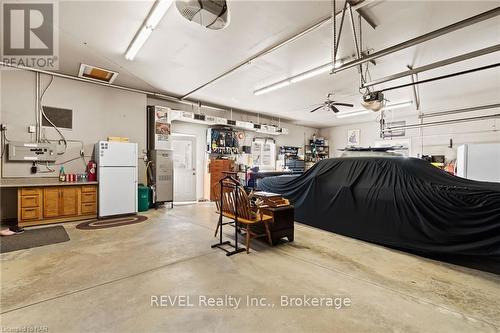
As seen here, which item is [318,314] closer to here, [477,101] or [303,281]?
[303,281]

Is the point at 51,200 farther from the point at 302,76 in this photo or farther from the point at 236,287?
the point at 302,76

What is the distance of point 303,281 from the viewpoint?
97.7 inches

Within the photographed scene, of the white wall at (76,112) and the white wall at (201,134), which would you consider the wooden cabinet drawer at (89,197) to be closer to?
the white wall at (76,112)

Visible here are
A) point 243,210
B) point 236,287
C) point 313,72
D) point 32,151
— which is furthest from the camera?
point 32,151

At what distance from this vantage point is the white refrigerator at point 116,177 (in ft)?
16.8

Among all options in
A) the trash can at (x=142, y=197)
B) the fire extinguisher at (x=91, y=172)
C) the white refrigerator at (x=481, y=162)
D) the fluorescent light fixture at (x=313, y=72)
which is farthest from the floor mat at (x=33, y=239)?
the white refrigerator at (x=481, y=162)

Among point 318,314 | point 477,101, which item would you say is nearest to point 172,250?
point 318,314

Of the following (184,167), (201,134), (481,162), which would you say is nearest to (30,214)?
(184,167)

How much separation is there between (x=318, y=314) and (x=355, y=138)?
9.60 m

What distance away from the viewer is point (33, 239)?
376 centimetres

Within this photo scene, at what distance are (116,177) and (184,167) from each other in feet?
8.82

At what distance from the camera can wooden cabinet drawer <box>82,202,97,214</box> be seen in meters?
5.05

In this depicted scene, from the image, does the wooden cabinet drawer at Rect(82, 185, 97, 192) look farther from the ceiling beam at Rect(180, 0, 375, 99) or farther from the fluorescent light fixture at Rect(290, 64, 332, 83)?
the fluorescent light fixture at Rect(290, 64, 332, 83)

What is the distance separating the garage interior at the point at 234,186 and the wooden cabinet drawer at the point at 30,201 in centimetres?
2
